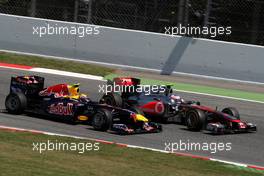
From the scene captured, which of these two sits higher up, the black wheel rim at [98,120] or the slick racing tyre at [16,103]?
the slick racing tyre at [16,103]

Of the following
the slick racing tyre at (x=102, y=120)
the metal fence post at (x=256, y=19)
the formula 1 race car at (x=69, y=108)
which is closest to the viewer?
the slick racing tyre at (x=102, y=120)

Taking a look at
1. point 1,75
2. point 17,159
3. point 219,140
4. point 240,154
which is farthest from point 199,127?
point 1,75

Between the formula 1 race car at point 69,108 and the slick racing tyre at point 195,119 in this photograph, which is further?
the slick racing tyre at point 195,119

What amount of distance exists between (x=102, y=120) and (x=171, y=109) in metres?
1.69

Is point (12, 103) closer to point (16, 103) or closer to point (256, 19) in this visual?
point (16, 103)

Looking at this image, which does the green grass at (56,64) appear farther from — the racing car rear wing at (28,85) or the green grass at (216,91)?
the racing car rear wing at (28,85)

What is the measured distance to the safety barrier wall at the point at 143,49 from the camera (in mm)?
19078

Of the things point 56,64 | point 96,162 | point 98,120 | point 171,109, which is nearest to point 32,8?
point 56,64

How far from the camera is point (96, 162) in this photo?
31.2 ft

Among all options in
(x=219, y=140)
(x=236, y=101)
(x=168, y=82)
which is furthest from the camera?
(x=168, y=82)

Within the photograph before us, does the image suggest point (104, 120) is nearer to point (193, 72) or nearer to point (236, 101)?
point (236, 101)

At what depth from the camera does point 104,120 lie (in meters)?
12.5

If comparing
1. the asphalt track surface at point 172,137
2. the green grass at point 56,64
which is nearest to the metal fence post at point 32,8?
the green grass at point 56,64

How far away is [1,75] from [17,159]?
8695 millimetres
